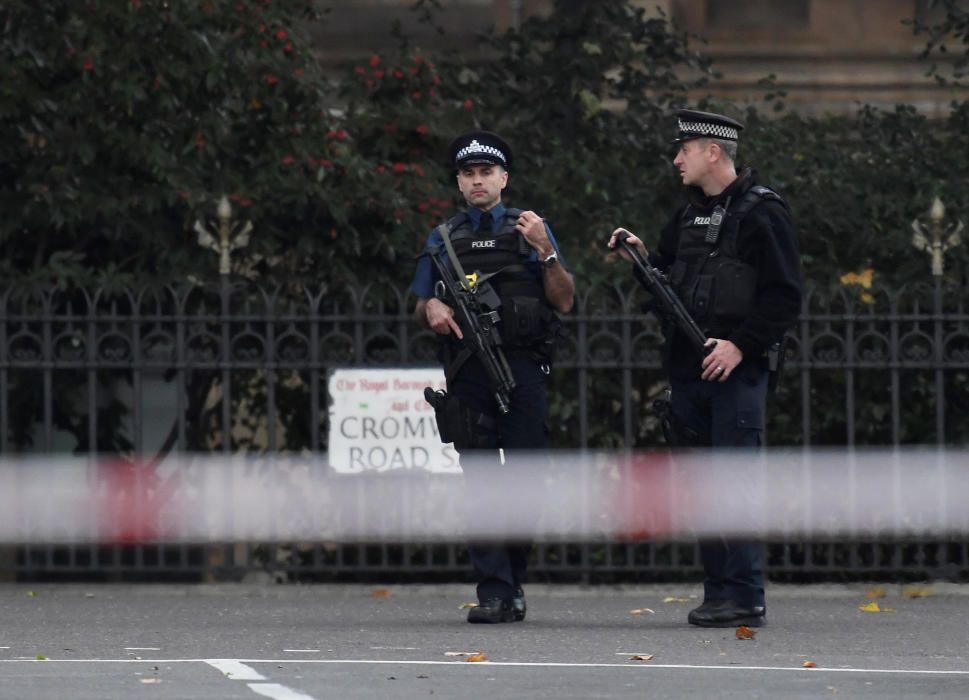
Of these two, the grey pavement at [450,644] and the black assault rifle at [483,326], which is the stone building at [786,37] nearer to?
the grey pavement at [450,644]

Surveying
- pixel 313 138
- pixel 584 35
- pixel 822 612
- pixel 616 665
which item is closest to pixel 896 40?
pixel 584 35

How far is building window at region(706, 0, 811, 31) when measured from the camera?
25481 millimetres

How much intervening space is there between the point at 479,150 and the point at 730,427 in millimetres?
1441

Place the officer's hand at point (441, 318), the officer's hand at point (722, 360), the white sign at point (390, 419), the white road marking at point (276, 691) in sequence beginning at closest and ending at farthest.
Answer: the white road marking at point (276, 691) < the officer's hand at point (722, 360) < the officer's hand at point (441, 318) < the white sign at point (390, 419)

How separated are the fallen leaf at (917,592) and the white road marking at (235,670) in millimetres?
4273

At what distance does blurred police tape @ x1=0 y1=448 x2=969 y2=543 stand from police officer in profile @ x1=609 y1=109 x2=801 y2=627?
189 centimetres

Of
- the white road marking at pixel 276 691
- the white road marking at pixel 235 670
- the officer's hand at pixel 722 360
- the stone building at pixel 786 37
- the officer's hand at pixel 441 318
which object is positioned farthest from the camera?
the stone building at pixel 786 37

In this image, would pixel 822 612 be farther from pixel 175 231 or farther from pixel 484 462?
pixel 175 231

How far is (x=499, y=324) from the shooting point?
1036 cm

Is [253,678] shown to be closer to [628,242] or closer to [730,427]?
[730,427]

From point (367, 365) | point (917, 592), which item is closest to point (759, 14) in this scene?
point (917, 592)

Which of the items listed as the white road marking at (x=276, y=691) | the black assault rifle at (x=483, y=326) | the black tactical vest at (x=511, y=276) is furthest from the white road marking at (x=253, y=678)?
the black tactical vest at (x=511, y=276)

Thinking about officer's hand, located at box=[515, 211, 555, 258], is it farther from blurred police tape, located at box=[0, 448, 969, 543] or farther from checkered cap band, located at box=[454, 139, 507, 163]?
blurred police tape, located at box=[0, 448, 969, 543]

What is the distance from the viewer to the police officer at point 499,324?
34.0 feet
